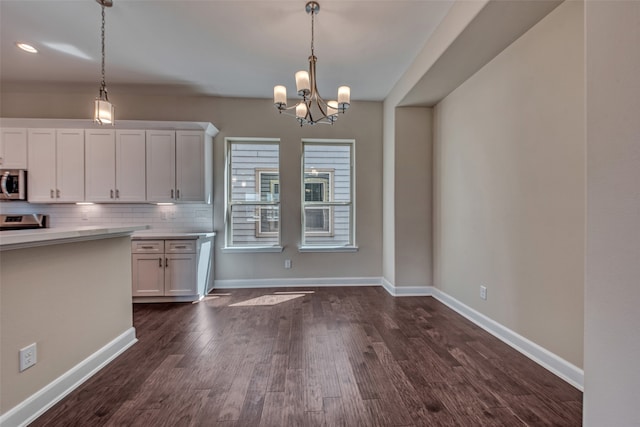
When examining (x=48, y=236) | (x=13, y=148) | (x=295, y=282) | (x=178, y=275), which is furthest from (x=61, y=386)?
(x=13, y=148)

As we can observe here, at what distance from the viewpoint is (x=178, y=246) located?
363 centimetres

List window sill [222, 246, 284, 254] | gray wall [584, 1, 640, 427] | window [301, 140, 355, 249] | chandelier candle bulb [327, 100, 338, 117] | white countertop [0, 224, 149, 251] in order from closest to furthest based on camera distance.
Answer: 1. gray wall [584, 1, 640, 427]
2. white countertop [0, 224, 149, 251]
3. chandelier candle bulb [327, 100, 338, 117]
4. window sill [222, 246, 284, 254]
5. window [301, 140, 355, 249]

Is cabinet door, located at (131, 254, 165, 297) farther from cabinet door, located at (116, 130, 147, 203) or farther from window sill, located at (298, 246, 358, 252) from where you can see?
window sill, located at (298, 246, 358, 252)

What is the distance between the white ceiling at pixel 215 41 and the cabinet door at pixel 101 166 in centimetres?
78

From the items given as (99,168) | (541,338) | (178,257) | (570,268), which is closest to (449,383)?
(541,338)

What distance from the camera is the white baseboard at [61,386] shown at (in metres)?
1.49

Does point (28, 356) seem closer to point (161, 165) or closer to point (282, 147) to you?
point (161, 165)

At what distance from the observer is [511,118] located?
7.98 ft

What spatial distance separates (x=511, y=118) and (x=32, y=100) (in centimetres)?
601

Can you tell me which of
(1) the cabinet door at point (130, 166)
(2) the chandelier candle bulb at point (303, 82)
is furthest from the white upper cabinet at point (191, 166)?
(2) the chandelier candle bulb at point (303, 82)

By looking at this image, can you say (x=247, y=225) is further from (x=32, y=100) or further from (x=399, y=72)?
(x=32, y=100)

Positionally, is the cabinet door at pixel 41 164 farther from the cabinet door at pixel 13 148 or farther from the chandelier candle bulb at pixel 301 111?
the chandelier candle bulb at pixel 301 111

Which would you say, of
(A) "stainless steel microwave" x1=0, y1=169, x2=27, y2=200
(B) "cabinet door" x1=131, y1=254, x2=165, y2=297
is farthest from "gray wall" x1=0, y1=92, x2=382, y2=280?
(A) "stainless steel microwave" x1=0, y1=169, x2=27, y2=200

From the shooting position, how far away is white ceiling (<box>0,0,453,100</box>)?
2383mm
